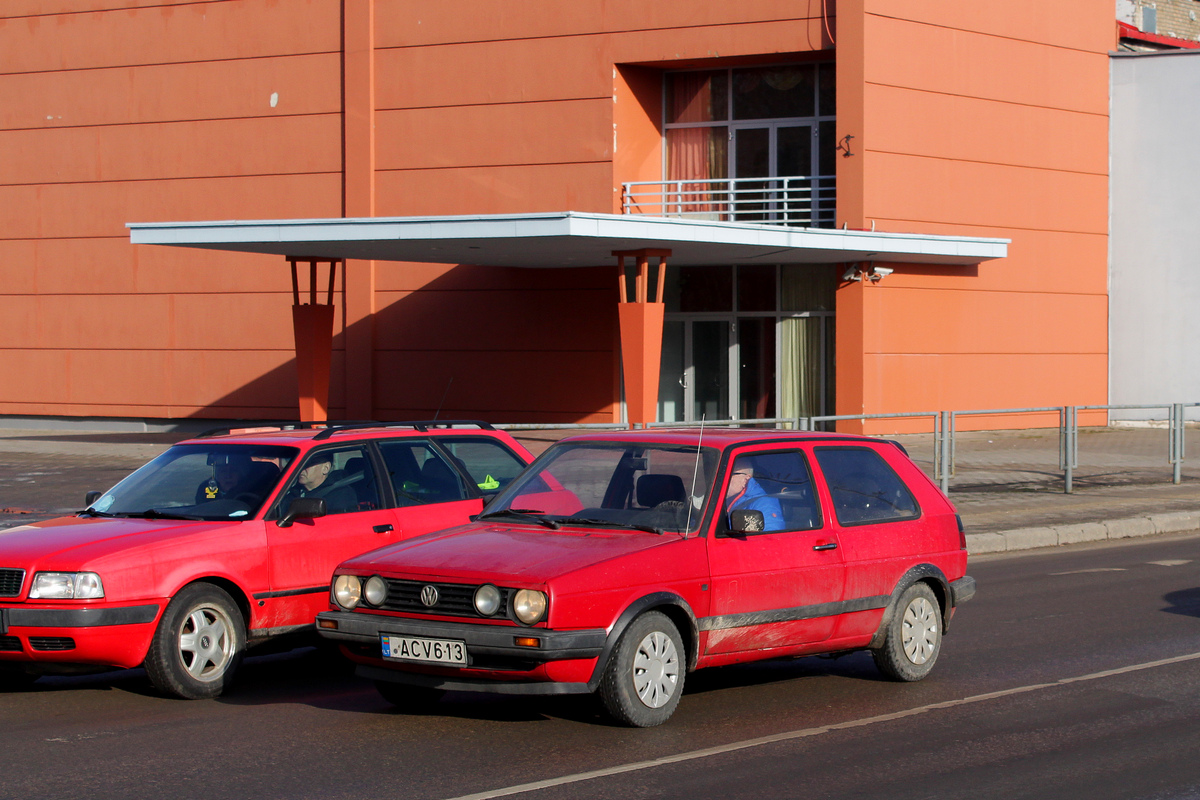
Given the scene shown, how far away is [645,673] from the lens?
6.18m

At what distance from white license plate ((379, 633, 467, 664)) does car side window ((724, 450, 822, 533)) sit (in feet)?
5.57

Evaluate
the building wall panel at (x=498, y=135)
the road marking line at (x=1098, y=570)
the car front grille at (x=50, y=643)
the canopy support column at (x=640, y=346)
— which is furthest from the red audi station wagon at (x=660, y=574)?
the building wall panel at (x=498, y=135)

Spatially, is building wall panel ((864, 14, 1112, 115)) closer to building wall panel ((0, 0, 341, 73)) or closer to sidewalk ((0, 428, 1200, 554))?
sidewalk ((0, 428, 1200, 554))

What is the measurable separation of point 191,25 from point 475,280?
30.6 ft

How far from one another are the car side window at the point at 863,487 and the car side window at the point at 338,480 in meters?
2.95

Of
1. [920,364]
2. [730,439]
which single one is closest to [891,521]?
[730,439]

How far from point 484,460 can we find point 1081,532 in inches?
341

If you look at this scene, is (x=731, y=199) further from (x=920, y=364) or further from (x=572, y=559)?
(x=572, y=559)

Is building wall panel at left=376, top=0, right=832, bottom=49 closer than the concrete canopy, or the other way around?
the concrete canopy

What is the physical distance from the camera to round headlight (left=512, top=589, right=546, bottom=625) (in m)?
5.84

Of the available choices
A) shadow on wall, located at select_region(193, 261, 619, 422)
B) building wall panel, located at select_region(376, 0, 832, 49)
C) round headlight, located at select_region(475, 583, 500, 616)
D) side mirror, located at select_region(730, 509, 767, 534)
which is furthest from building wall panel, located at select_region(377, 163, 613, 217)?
round headlight, located at select_region(475, 583, 500, 616)

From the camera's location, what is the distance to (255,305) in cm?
2947

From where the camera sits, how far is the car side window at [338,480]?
26.0ft

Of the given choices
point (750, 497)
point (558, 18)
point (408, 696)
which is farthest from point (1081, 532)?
point (558, 18)
